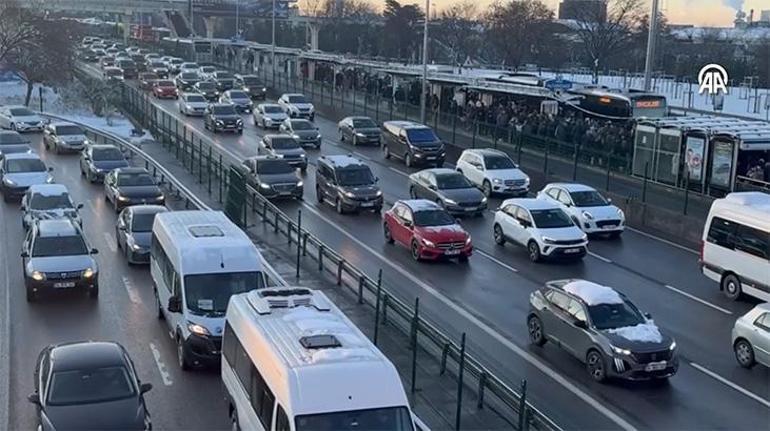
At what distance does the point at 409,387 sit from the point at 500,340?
13.2 feet

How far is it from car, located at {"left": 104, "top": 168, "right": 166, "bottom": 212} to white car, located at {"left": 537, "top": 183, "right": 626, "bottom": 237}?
40.9ft

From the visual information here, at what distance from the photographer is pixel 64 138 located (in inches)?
1810

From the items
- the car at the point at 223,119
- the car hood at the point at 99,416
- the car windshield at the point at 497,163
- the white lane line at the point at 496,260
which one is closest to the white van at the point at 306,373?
the car hood at the point at 99,416

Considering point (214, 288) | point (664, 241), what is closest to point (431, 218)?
point (664, 241)

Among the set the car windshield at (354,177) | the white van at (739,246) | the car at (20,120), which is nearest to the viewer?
the white van at (739,246)

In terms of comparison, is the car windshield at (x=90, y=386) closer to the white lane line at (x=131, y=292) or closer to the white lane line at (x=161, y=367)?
the white lane line at (x=161, y=367)

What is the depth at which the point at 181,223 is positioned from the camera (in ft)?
66.3

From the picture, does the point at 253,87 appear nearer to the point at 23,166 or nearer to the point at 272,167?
the point at 23,166

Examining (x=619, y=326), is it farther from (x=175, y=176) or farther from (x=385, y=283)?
(x=175, y=176)

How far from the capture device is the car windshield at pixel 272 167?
35263mm

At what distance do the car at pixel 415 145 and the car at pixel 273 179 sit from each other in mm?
7908

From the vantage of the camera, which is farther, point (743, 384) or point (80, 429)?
point (743, 384)

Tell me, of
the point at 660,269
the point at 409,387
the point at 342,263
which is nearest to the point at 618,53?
the point at 660,269

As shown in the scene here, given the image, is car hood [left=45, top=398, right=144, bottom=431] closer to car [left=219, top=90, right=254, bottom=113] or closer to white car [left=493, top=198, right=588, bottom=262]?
white car [left=493, top=198, right=588, bottom=262]
